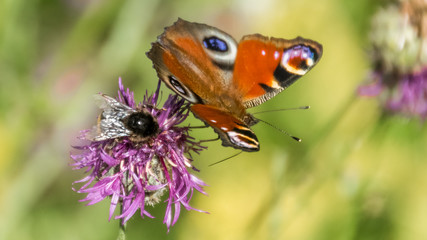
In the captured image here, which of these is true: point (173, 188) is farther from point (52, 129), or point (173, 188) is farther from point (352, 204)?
point (52, 129)

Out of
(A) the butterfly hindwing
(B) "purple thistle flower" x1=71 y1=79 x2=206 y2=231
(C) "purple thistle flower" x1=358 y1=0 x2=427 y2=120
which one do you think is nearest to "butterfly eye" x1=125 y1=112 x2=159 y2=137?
(B) "purple thistle flower" x1=71 y1=79 x2=206 y2=231

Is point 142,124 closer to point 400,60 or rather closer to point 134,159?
point 134,159

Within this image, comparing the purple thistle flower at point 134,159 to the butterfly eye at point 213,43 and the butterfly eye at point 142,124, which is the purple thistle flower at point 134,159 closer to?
the butterfly eye at point 142,124

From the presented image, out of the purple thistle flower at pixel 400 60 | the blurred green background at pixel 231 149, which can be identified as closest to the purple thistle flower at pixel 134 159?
the blurred green background at pixel 231 149

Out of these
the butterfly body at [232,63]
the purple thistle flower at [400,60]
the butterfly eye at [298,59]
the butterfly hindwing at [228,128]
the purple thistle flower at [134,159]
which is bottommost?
the purple thistle flower at [134,159]

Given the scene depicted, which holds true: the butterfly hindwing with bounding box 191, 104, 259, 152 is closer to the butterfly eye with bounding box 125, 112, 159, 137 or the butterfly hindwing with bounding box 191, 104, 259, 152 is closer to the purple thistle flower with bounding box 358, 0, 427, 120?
the butterfly eye with bounding box 125, 112, 159, 137

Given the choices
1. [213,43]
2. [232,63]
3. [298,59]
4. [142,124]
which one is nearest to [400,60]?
[298,59]
